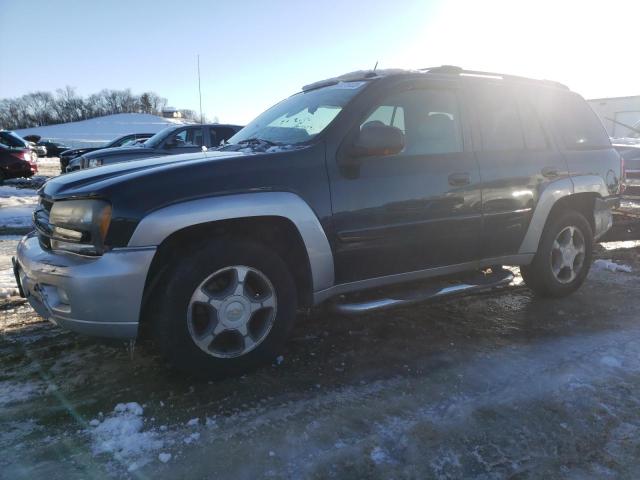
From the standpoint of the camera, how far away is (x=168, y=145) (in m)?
8.36

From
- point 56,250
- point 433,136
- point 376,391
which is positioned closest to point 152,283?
point 56,250

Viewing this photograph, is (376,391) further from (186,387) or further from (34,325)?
(34,325)

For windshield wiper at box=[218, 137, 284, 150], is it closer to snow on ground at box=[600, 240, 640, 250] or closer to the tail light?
snow on ground at box=[600, 240, 640, 250]

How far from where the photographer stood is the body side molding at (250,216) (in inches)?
94.4

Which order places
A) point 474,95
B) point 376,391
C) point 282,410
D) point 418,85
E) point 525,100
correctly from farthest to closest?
point 525,100
point 474,95
point 418,85
point 376,391
point 282,410

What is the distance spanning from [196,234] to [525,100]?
3036 mm

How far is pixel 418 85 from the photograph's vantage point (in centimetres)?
341

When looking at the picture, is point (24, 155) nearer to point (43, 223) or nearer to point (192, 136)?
point (192, 136)

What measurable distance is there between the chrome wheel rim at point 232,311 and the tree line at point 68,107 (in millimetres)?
98966

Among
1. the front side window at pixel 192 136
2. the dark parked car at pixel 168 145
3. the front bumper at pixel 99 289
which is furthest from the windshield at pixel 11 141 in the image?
the front bumper at pixel 99 289

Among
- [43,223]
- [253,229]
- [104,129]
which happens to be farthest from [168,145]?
[104,129]

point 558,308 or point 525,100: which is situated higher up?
point 525,100

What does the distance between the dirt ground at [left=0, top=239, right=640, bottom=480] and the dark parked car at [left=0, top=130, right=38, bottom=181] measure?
38.1 ft

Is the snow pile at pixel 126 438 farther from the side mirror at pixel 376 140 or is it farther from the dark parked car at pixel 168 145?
the dark parked car at pixel 168 145
